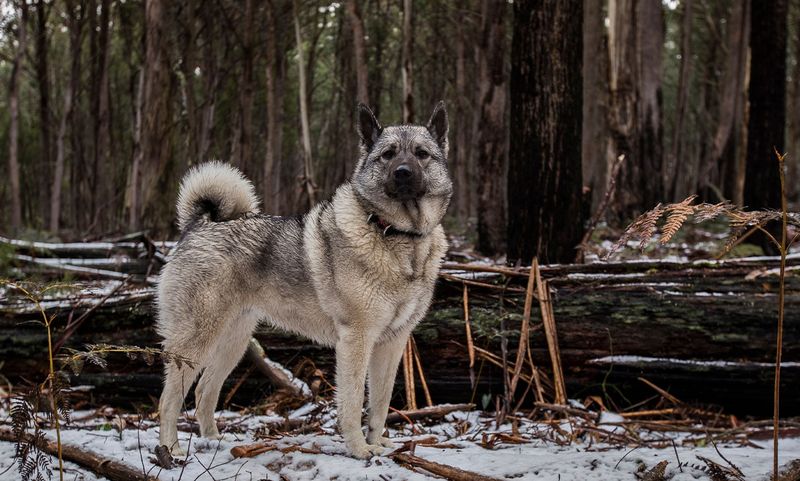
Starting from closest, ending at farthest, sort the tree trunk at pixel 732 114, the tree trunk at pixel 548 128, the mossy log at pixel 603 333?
the mossy log at pixel 603 333
the tree trunk at pixel 548 128
the tree trunk at pixel 732 114

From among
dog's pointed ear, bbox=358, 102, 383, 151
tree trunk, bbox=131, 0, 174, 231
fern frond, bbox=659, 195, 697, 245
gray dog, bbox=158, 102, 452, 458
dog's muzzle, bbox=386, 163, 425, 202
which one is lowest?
gray dog, bbox=158, 102, 452, 458

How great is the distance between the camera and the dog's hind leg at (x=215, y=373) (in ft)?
15.4

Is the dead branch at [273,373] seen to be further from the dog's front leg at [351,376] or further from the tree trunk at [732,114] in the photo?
the tree trunk at [732,114]

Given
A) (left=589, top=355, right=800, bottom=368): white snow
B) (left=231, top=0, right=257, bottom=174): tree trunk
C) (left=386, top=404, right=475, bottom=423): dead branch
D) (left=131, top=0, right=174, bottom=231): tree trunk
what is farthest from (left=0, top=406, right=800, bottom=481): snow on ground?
(left=231, top=0, right=257, bottom=174): tree trunk

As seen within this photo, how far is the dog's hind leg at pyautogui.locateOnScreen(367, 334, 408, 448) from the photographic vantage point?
442cm

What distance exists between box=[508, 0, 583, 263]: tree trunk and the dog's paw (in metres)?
3.05

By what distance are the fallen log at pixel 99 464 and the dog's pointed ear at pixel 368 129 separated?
93.5 inches

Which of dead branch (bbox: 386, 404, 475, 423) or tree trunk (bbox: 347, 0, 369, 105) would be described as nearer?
dead branch (bbox: 386, 404, 475, 423)

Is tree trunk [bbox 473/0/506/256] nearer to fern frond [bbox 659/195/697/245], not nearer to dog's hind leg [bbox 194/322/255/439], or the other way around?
dog's hind leg [bbox 194/322/255/439]

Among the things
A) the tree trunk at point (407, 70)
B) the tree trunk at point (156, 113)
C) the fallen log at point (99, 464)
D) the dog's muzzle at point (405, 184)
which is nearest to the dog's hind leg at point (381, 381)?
the dog's muzzle at point (405, 184)

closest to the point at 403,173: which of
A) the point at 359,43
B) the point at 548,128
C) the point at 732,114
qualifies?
the point at 548,128

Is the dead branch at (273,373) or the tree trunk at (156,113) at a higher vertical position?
the tree trunk at (156,113)

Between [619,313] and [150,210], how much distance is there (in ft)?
27.8

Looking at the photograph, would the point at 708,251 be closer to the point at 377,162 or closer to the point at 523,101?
the point at 523,101
